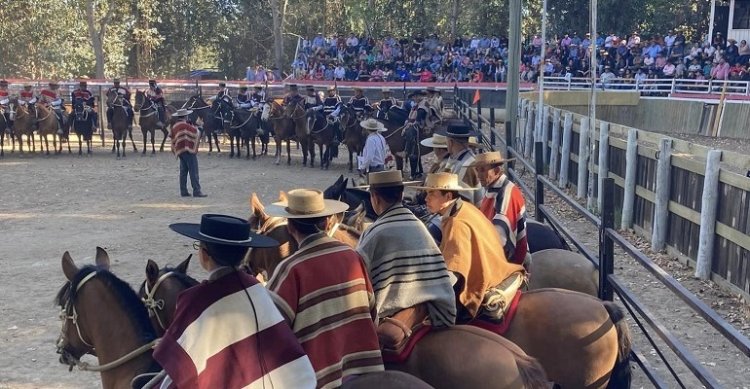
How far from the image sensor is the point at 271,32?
60562mm

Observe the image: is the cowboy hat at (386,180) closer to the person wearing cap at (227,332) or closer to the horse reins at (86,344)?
the person wearing cap at (227,332)

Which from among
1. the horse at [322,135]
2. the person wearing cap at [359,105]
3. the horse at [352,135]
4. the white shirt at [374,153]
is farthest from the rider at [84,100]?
the white shirt at [374,153]

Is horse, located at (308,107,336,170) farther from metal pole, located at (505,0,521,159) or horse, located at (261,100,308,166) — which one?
metal pole, located at (505,0,521,159)

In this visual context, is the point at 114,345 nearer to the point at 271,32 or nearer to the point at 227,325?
the point at 227,325

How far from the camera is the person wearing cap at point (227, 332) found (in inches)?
139

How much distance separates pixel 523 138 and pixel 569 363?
1814cm

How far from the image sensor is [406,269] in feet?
15.7

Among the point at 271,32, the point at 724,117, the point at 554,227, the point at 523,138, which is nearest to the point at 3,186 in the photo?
the point at 523,138

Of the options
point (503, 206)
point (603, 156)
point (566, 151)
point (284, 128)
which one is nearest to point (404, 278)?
point (503, 206)

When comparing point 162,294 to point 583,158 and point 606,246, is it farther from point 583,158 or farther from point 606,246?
point 583,158

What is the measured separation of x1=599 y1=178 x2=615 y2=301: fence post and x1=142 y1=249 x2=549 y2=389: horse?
1.88 m

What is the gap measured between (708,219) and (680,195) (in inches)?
56.3

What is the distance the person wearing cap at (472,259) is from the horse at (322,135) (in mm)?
17582

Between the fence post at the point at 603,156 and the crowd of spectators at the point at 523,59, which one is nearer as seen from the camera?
the fence post at the point at 603,156
